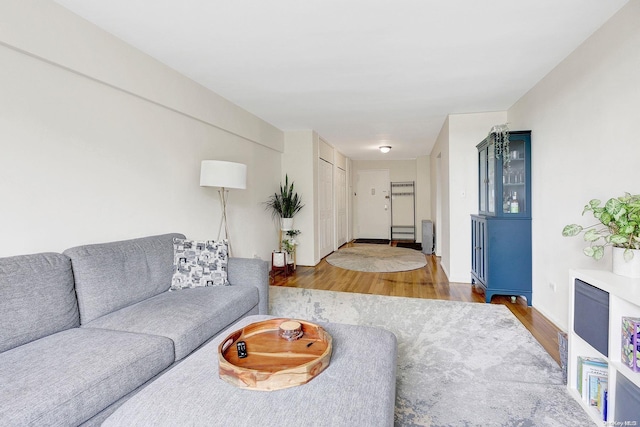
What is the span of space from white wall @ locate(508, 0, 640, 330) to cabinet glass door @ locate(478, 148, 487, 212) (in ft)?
1.82

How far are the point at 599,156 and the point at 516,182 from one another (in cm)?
123

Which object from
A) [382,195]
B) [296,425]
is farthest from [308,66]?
[382,195]

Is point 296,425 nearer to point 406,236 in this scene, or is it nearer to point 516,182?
point 516,182

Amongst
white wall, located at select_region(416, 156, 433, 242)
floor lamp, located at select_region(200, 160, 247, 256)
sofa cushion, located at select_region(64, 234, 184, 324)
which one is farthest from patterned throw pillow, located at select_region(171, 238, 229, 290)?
white wall, located at select_region(416, 156, 433, 242)

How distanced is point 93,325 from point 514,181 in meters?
3.88

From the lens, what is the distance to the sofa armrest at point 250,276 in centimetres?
264

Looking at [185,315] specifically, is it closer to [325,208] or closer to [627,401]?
[627,401]

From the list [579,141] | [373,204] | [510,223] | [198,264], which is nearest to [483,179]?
[510,223]

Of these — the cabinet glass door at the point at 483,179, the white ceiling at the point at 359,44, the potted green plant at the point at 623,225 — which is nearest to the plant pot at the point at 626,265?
the potted green plant at the point at 623,225

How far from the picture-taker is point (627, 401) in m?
1.40

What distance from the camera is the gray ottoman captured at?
3.20ft

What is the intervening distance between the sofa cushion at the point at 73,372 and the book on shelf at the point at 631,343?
2.21 metres

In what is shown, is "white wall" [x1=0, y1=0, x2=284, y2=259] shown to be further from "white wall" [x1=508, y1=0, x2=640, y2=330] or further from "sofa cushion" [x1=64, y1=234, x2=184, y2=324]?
"white wall" [x1=508, y1=0, x2=640, y2=330]

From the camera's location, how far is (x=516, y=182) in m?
3.38
